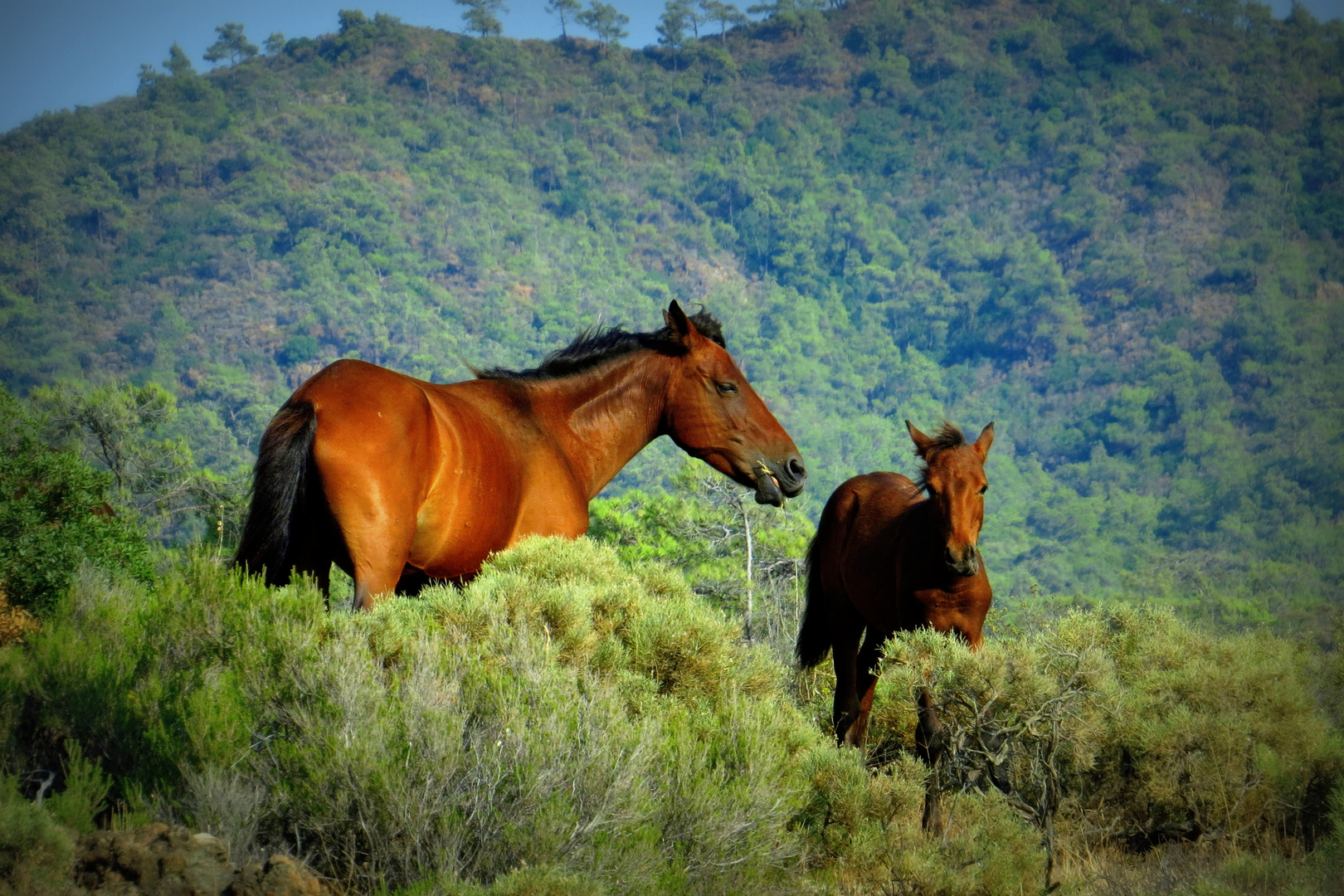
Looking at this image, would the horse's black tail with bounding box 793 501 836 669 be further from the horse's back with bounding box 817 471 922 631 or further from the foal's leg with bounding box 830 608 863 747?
the foal's leg with bounding box 830 608 863 747

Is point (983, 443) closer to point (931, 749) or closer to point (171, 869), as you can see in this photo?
point (931, 749)

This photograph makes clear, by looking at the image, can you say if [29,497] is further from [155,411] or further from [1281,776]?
[155,411]

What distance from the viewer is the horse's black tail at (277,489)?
509 cm

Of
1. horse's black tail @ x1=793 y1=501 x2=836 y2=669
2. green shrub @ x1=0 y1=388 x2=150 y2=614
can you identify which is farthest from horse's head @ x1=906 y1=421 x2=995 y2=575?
green shrub @ x1=0 y1=388 x2=150 y2=614

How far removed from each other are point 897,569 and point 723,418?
189 cm

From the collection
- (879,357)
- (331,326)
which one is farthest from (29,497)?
(879,357)

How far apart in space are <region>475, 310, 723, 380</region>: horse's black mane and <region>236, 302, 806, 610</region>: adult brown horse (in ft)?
0.03

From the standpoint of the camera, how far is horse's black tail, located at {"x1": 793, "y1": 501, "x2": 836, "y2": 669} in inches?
379

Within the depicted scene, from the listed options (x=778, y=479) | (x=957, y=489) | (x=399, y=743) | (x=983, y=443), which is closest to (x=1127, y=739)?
(x=957, y=489)

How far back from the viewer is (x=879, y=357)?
545 feet

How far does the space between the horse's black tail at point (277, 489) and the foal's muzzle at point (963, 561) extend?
13.7 ft

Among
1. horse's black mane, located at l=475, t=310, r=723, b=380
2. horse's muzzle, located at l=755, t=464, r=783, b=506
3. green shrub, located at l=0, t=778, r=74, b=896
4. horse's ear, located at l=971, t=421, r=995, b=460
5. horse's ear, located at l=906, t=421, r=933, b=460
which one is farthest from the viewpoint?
horse's ear, located at l=906, t=421, r=933, b=460

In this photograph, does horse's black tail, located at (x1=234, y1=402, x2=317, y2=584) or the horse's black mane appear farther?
the horse's black mane

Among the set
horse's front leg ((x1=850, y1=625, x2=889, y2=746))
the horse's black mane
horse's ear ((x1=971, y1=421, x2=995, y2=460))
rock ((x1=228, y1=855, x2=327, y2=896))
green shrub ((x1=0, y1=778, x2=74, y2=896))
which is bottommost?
horse's front leg ((x1=850, y1=625, x2=889, y2=746))
